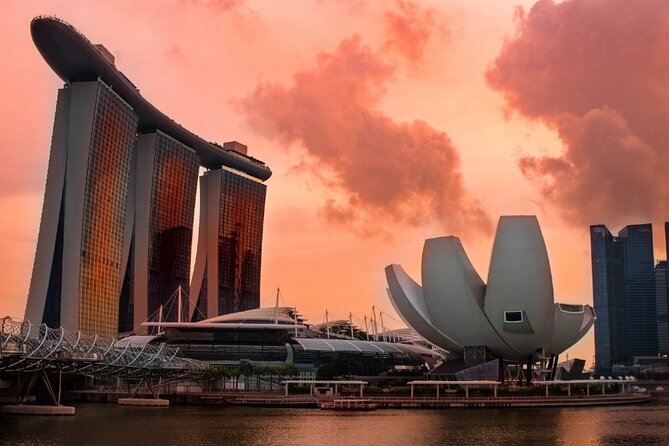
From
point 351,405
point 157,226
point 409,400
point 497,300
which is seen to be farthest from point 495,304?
point 157,226

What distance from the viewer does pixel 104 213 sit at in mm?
113750

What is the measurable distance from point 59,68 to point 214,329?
39614mm

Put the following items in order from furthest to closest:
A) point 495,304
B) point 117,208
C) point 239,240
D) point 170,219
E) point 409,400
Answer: point 239,240 < point 170,219 < point 117,208 < point 495,304 < point 409,400

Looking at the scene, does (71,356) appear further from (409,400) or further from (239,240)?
(239,240)

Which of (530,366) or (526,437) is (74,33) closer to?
(530,366)

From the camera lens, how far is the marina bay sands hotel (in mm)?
107062

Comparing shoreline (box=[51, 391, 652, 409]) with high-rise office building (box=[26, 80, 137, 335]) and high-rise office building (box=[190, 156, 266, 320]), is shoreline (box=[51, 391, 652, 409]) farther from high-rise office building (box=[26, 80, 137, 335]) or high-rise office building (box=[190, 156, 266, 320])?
high-rise office building (box=[190, 156, 266, 320])

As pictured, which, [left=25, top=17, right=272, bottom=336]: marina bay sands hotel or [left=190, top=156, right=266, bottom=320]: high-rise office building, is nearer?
[left=25, top=17, right=272, bottom=336]: marina bay sands hotel

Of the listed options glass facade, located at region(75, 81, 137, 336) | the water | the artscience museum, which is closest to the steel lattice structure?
the water

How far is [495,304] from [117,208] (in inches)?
2353

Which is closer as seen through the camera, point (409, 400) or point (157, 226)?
point (409, 400)

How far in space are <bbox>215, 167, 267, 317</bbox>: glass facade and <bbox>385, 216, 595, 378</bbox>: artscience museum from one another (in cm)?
8050

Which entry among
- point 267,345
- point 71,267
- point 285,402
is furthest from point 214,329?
point 285,402

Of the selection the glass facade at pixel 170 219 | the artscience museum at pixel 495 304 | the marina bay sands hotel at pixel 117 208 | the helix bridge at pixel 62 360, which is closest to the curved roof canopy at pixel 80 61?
the marina bay sands hotel at pixel 117 208
